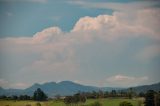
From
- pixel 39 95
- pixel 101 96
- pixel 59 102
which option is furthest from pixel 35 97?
pixel 101 96

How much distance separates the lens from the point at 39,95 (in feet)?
41.7

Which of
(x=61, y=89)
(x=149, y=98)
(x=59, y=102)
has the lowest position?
(x=59, y=102)

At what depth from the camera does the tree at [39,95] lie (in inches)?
497

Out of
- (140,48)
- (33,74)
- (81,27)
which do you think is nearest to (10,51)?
(33,74)

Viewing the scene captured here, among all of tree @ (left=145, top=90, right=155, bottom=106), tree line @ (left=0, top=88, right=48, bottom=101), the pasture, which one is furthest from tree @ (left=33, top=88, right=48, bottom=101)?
tree @ (left=145, top=90, right=155, bottom=106)

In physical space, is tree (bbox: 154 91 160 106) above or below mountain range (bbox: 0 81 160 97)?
below

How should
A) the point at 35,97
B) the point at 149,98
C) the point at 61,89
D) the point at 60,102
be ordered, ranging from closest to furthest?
the point at 61,89
the point at 35,97
the point at 60,102
the point at 149,98

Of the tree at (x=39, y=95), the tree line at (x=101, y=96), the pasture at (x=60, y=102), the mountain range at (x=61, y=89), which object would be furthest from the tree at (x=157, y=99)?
the tree at (x=39, y=95)

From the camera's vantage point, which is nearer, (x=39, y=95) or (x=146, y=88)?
(x=39, y=95)

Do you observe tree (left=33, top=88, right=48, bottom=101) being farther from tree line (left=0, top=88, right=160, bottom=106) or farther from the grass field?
the grass field

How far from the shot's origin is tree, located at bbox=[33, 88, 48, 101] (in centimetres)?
1262

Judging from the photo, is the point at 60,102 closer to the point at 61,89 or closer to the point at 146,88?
the point at 61,89

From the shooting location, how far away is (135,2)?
42.7 feet

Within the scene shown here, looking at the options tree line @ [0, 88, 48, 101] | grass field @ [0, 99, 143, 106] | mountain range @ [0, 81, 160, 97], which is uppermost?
mountain range @ [0, 81, 160, 97]
